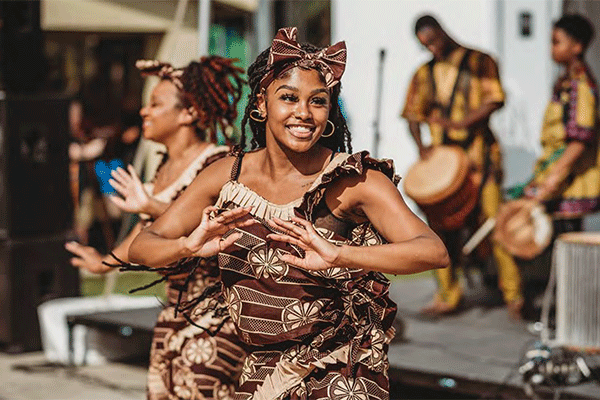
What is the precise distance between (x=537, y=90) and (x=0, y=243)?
4.61 meters

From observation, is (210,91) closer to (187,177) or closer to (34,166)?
(187,177)

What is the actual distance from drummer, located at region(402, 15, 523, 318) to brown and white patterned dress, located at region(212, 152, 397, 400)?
4.53 meters

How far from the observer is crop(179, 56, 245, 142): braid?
5156 mm

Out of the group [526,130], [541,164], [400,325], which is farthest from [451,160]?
[526,130]

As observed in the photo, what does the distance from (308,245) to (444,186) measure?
4.65 meters

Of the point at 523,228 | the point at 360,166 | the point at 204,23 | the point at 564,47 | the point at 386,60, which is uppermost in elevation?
the point at 204,23

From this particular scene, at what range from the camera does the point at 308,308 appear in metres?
3.58

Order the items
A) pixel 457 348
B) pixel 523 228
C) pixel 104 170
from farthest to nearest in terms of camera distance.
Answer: pixel 104 170 < pixel 523 228 < pixel 457 348

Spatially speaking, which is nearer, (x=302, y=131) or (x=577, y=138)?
(x=302, y=131)

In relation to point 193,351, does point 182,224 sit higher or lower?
higher

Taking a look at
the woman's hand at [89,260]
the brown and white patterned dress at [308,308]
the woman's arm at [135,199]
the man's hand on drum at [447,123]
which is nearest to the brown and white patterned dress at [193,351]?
the woman's arm at [135,199]

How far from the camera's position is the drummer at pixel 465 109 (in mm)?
8133

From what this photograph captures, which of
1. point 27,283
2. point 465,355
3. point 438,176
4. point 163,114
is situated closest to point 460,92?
point 438,176

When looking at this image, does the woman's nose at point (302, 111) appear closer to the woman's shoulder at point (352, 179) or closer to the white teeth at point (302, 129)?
the white teeth at point (302, 129)
